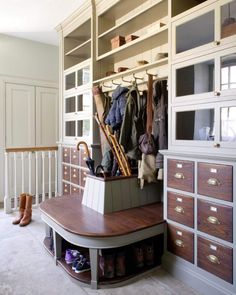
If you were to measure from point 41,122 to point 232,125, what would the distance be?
373cm

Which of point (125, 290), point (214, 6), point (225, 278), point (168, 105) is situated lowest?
point (125, 290)

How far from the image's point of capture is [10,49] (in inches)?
168

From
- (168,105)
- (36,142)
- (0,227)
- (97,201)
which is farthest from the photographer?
(36,142)

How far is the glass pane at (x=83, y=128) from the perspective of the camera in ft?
11.2

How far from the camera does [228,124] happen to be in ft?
5.65

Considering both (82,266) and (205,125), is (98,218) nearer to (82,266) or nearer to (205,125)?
(82,266)

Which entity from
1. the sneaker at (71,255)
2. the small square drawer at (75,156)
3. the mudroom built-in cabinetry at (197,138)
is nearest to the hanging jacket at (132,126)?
the mudroom built-in cabinetry at (197,138)

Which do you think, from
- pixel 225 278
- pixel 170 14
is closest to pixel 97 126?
pixel 170 14

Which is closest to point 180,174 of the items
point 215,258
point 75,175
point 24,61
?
point 215,258

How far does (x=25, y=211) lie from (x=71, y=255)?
4.58 feet

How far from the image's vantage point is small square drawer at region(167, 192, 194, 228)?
6.34 feet

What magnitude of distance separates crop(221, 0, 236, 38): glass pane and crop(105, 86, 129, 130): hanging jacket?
3.74 ft

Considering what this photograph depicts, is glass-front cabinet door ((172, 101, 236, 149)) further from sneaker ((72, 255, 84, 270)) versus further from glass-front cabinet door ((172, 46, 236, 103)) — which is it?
sneaker ((72, 255, 84, 270))

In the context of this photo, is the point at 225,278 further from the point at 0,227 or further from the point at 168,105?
the point at 0,227
